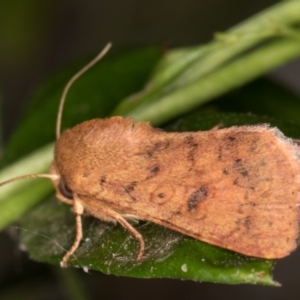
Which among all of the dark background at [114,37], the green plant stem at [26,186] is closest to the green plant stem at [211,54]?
the green plant stem at [26,186]

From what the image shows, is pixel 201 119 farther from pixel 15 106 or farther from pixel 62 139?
pixel 15 106

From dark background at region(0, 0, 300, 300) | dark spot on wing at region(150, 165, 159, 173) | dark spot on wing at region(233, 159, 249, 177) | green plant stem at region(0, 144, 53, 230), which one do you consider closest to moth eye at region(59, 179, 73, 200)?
green plant stem at region(0, 144, 53, 230)

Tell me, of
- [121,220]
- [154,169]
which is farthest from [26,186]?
[154,169]

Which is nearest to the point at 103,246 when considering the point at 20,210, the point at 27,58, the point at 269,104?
the point at 20,210

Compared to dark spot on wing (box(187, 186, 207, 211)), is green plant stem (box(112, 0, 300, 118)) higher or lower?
higher

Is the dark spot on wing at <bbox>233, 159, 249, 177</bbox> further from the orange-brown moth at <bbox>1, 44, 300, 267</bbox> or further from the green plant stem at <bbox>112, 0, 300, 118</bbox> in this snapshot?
the green plant stem at <bbox>112, 0, 300, 118</bbox>

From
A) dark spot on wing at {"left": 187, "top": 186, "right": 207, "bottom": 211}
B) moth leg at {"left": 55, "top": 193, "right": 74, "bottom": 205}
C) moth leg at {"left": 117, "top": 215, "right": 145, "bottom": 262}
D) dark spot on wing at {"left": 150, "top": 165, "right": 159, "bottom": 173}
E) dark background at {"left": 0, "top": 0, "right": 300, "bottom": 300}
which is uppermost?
dark spot on wing at {"left": 150, "top": 165, "right": 159, "bottom": 173}

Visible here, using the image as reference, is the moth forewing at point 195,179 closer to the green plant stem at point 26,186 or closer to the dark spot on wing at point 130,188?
the dark spot on wing at point 130,188

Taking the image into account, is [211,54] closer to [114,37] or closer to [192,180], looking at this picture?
[192,180]
